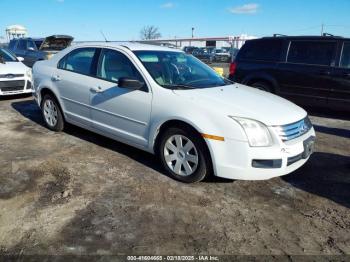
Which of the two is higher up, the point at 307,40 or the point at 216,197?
the point at 307,40

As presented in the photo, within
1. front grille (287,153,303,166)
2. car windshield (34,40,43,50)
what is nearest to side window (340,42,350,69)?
front grille (287,153,303,166)

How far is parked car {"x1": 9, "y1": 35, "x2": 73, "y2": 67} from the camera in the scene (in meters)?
13.9

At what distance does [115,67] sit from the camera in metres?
4.82

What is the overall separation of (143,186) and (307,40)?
5.52 metres

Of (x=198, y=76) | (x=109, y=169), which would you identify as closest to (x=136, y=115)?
(x=109, y=169)

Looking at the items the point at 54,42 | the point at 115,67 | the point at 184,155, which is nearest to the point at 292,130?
the point at 184,155

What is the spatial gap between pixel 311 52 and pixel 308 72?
1.56 feet

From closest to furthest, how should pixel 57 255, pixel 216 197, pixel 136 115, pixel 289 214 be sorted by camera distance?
pixel 57 255 → pixel 289 214 → pixel 216 197 → pixel 136 115

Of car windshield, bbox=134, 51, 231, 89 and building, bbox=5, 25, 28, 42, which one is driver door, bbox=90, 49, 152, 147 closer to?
car windshield, bbox=134, 51, 231, 89

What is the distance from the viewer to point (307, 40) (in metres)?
7.61

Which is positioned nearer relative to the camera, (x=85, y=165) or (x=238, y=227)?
(x=238, y=227)

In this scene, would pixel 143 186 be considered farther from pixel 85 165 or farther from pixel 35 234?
Answer: pixel 35 234

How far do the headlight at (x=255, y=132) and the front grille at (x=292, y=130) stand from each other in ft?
0.47

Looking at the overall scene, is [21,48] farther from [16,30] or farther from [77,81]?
[16,30]
